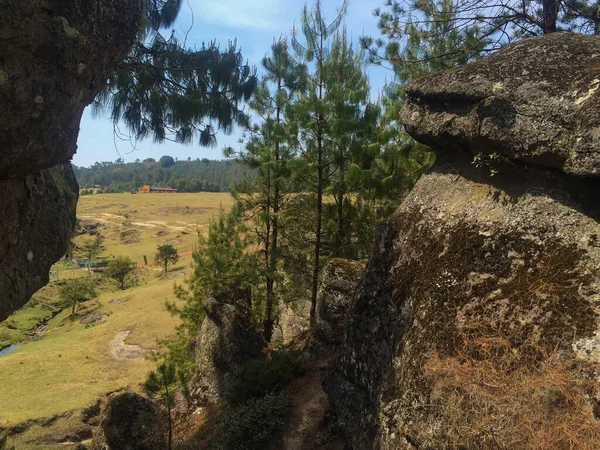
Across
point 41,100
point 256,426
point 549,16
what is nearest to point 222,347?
point 256,426

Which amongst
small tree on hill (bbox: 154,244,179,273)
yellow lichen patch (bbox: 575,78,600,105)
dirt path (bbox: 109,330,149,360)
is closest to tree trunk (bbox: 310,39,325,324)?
yellow lichen patch (bbox: 575,78,600,105)

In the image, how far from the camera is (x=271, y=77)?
504 inches

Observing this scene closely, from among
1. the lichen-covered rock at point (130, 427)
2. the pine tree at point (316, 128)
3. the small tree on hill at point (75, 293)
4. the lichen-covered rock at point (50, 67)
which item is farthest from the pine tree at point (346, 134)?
the small tree on hill at point (75, 293)

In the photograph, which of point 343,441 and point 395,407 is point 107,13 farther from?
point 343,441

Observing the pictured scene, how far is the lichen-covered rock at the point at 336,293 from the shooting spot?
11.1 metres

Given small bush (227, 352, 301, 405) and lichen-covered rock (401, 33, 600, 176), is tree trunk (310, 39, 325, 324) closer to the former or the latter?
small bush (227, 352, 301, 405)

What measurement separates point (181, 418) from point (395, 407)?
400 inches

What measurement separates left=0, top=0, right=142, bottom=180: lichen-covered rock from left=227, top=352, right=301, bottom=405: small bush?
7376 millimetres

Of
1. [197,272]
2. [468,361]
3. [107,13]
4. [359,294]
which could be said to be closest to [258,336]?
[197,272]

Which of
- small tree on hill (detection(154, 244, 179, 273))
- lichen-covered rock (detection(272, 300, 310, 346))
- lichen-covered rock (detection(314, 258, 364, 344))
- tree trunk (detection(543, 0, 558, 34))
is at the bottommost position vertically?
small tree on hill (detection(154, 244, 179, 273))

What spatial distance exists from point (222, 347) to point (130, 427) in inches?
132

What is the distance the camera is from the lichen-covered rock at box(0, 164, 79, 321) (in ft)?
19.2

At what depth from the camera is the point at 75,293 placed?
4903cm

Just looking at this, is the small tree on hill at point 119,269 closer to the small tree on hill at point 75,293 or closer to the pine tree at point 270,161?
the small tree on hill at point 75,293
